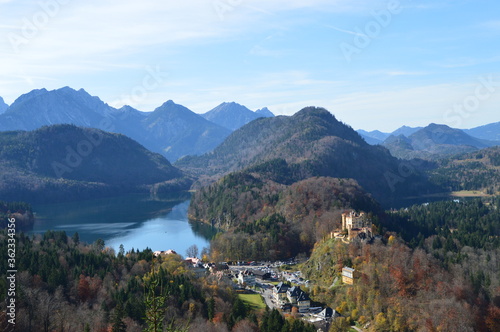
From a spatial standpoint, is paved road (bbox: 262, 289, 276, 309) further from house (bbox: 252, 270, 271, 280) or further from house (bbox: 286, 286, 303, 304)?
house (bbox: 252, 270, 271, 280)

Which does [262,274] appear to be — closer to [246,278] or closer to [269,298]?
[246,278]

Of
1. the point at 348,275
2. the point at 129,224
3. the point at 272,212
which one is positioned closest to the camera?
the point at 348,275

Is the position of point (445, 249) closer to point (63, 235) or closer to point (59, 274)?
point (59, 274)

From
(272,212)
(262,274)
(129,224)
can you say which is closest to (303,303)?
(262,274)

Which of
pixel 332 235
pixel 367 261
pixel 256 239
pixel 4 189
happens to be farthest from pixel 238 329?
pixel 4 189

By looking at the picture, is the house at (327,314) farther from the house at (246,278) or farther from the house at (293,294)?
the house at (246,278)

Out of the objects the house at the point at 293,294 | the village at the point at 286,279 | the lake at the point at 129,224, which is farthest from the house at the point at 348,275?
the lake at the point at 129,224
